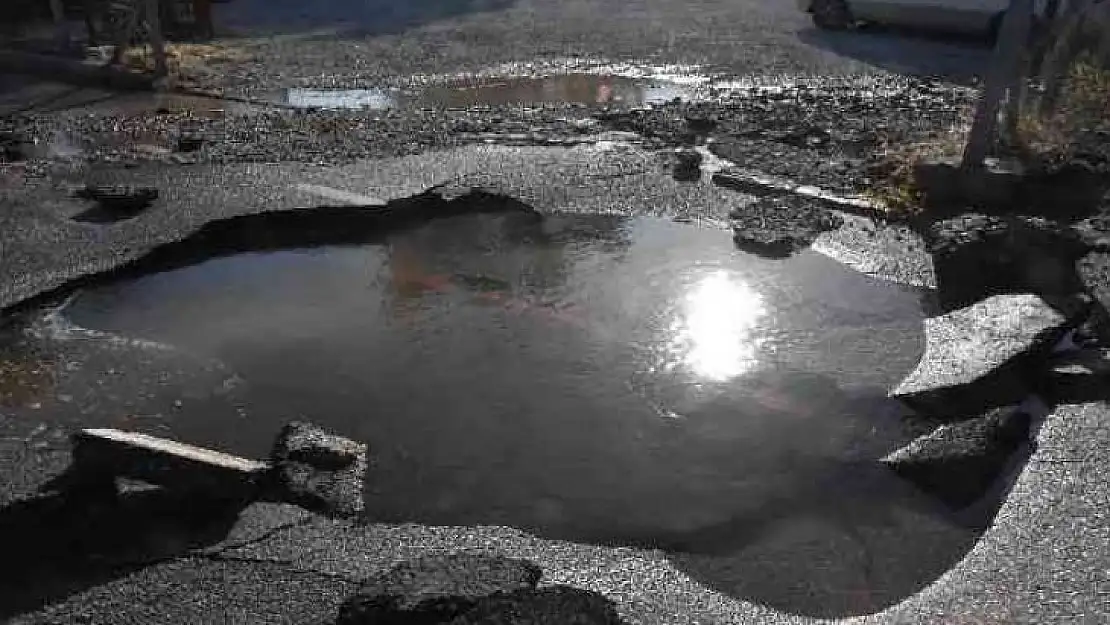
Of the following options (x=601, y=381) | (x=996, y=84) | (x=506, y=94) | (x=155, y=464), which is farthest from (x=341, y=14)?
(x=155, y=464)

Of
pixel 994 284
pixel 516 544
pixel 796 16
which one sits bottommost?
pixel 516 544

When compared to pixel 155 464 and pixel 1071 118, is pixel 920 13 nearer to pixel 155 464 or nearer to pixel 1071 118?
pixel 1071 118

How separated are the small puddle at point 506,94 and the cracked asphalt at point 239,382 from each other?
28.8 inches

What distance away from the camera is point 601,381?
497 cm

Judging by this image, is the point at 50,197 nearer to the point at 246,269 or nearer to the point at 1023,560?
the point at 246,269

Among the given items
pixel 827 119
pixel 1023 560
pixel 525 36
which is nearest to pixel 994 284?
pixel 1023 560

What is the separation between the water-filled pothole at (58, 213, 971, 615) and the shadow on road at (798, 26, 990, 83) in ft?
27.1

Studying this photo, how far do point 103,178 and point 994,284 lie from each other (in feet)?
24.4

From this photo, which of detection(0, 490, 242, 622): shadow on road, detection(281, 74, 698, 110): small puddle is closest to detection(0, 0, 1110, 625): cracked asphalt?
detection(0, 490, 242, 622): shadow on road

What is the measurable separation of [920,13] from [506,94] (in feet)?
27.1

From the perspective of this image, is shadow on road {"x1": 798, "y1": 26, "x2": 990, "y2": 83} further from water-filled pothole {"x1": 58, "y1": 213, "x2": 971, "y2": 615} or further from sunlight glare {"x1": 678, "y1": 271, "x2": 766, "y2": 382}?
sunlight glare {"x1": 678, "y1": 271, "x2": 766, "y2": 382}

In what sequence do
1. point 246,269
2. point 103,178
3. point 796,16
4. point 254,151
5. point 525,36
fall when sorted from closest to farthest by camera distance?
1. point 246,269
2. point 103,178
3. point 254,151
4. point 525,36
5. point 796,16

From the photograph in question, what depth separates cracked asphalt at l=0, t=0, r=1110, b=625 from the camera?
11.0 ft

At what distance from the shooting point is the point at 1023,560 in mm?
3494
